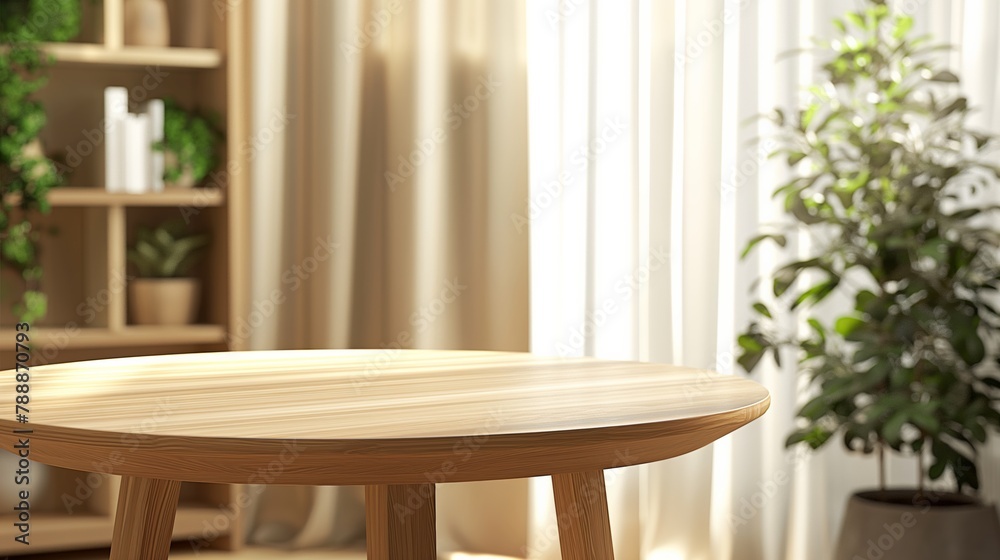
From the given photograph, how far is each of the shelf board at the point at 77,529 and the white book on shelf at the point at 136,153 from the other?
2.76 feet

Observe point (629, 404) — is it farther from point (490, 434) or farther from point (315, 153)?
point (315, 153)

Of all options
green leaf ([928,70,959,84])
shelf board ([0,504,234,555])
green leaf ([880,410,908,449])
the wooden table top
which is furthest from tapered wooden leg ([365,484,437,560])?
shelf board ([0,504,234,555])

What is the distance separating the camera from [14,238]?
115 inches

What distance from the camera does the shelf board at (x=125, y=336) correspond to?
2885 mm

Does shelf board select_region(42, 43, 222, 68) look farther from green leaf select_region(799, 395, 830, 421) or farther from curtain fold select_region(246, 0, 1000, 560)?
green leaf select_region(799, 395, 830, 421)

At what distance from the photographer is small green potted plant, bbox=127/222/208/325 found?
3.05 meters

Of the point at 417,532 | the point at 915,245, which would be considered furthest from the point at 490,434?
the point at 915,245

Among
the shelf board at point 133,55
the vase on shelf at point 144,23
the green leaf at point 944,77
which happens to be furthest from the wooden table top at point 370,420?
the vase on shelf at point 144,23

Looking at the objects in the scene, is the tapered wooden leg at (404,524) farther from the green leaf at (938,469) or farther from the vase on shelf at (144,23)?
the vase on shelf at (144,23)

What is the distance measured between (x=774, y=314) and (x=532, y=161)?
72cm

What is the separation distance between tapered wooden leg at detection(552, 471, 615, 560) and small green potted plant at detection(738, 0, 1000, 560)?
111 cm

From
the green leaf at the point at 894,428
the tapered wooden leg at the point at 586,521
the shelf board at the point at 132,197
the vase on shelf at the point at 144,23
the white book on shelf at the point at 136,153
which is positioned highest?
the vase on shelf at the point at 144,23

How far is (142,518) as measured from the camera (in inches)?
58.2

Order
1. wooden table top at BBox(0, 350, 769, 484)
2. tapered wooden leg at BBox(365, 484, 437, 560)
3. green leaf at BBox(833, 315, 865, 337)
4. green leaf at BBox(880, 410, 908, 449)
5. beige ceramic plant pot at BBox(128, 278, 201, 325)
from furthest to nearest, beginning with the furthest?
beige ceramic plant pot at BBox(128, 278, 201, 325), green leaf at BBox(833, 315, 865, 337), green leaf at BBox(880, 410, 908, 449), tapered wooden leg at BBox(365, 484, 437, 560), wooden table top at BBox(0, 350, 769, 484)
